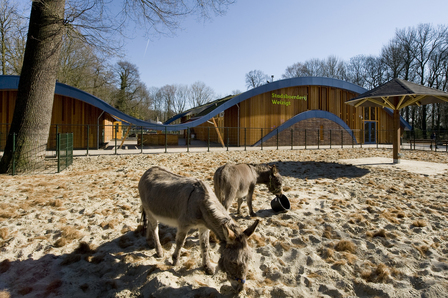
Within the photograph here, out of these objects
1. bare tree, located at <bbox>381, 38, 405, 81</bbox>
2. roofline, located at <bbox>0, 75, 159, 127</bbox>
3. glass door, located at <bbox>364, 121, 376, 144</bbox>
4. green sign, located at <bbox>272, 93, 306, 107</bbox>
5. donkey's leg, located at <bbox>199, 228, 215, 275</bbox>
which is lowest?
donkey's leg, located at <bbox>199, 228, 215, 275</bbox>

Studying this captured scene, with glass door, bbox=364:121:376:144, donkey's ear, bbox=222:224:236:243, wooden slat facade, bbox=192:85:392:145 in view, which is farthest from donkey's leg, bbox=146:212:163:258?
glass door, bbox=364:121:376:144

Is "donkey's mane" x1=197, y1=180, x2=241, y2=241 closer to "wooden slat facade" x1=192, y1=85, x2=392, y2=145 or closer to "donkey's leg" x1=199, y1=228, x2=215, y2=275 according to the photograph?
"donkey's leg" x1=199, y1=228, x2=215, y2=275

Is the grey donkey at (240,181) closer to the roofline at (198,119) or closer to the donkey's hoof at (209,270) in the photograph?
the donkey's hoof at (209,270)

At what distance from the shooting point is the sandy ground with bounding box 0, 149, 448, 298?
9.48 ft

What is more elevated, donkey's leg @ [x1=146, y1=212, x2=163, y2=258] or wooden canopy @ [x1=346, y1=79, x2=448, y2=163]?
wooden canopy @ [x1=346, y1=79, x2=448, y2=163]

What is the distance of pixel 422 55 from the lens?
39875mm

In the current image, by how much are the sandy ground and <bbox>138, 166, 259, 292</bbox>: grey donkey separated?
40 centimetres

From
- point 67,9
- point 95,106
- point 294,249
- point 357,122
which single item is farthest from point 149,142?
point 357,122

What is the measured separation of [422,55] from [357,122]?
2368 centimetres

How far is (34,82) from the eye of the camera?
8867mm

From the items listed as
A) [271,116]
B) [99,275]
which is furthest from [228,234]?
[271,116]

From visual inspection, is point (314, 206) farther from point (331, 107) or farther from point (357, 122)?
point (357, 122)

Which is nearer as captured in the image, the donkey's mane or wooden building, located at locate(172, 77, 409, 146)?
the donkey's mane

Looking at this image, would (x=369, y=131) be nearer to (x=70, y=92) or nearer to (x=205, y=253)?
(x=70, y=92)
